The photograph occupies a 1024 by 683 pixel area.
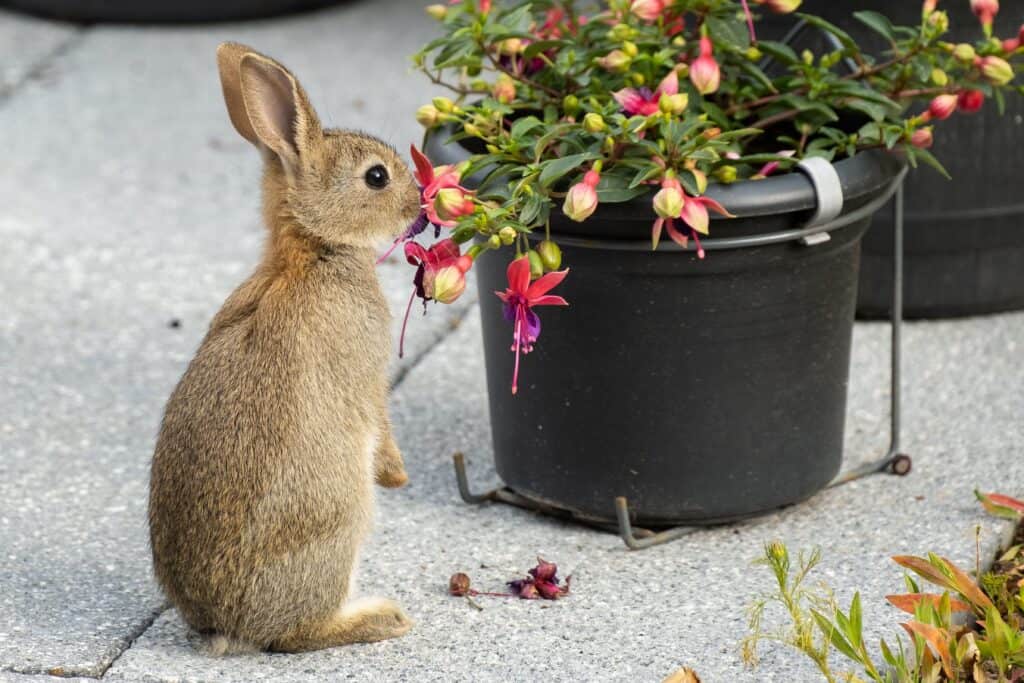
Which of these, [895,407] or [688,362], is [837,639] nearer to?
[688,362]

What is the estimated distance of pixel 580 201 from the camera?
318 centimetres

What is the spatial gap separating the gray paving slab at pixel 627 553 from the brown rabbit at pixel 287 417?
139 millimetres

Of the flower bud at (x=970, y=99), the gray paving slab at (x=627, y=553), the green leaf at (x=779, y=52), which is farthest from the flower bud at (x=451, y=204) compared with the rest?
the flower bud at (x=970, y=99)

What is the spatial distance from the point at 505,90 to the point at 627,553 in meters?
1.06

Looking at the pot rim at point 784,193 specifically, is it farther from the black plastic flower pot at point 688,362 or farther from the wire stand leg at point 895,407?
the wire stand leg at point 895,407

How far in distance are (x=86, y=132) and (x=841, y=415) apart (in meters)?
3.64

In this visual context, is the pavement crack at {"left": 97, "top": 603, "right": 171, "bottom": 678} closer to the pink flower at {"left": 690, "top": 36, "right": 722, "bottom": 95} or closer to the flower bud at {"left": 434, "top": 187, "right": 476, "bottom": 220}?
the flower bud at {"left": 434, "top": 187, "right": 476, "bottom": 220}

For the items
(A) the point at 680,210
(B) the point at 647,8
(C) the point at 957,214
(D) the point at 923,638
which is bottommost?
(D) the point at 923,638

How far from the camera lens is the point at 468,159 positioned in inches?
142

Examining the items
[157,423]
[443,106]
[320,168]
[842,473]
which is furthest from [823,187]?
[157,423]

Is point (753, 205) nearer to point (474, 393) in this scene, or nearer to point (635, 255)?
point (635, 255)

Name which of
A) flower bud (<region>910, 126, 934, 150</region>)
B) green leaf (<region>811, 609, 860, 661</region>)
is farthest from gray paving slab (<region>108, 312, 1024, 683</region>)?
flower bud (<region>910, 126, 934, 150</region>)

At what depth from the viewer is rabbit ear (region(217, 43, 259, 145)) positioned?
3.27 metres

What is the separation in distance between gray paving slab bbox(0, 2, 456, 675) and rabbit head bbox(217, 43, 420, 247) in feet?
2.95
